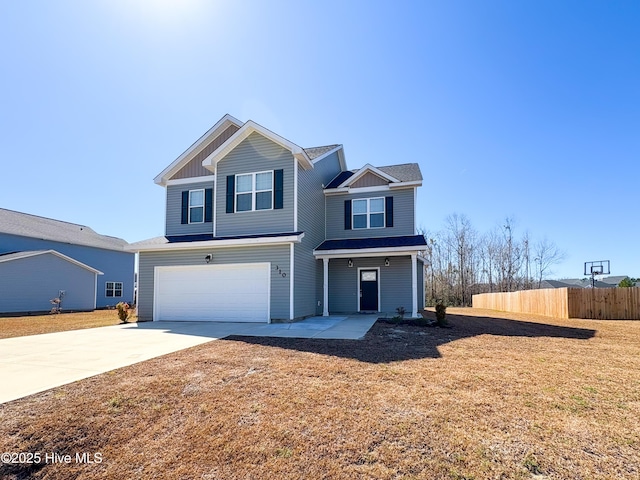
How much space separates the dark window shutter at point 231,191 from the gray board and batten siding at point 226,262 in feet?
5.95

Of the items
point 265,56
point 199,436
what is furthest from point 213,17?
point 199,436

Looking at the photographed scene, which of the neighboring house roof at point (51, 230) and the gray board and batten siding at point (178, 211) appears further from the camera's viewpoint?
the neighboring house roof at point (51, 230)

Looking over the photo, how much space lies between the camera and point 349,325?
1076 centimetres

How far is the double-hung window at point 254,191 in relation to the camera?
12.9m

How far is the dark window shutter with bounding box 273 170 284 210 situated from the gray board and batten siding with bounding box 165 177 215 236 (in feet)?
11.7

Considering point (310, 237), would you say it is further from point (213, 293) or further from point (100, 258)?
point (100, 258)

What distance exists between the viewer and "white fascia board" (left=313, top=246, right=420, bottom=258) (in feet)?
43.9

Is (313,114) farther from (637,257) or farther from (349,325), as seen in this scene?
(637,257)

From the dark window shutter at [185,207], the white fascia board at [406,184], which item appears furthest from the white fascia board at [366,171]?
the dark window shutter at [185,207]

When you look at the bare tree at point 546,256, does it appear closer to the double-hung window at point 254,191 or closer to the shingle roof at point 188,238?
the double-hung window at point 254,191

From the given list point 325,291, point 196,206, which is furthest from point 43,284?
point 325,291

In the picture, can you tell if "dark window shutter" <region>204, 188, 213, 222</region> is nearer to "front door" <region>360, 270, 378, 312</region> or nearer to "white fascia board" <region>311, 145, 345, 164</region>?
"white fascia board" <region>311, 145, 345, 164</region>

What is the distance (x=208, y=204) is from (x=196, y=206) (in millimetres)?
702

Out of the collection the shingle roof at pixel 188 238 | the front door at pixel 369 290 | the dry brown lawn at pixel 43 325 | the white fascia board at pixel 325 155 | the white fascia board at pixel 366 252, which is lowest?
the dry brown lawn at pixel 43 325
